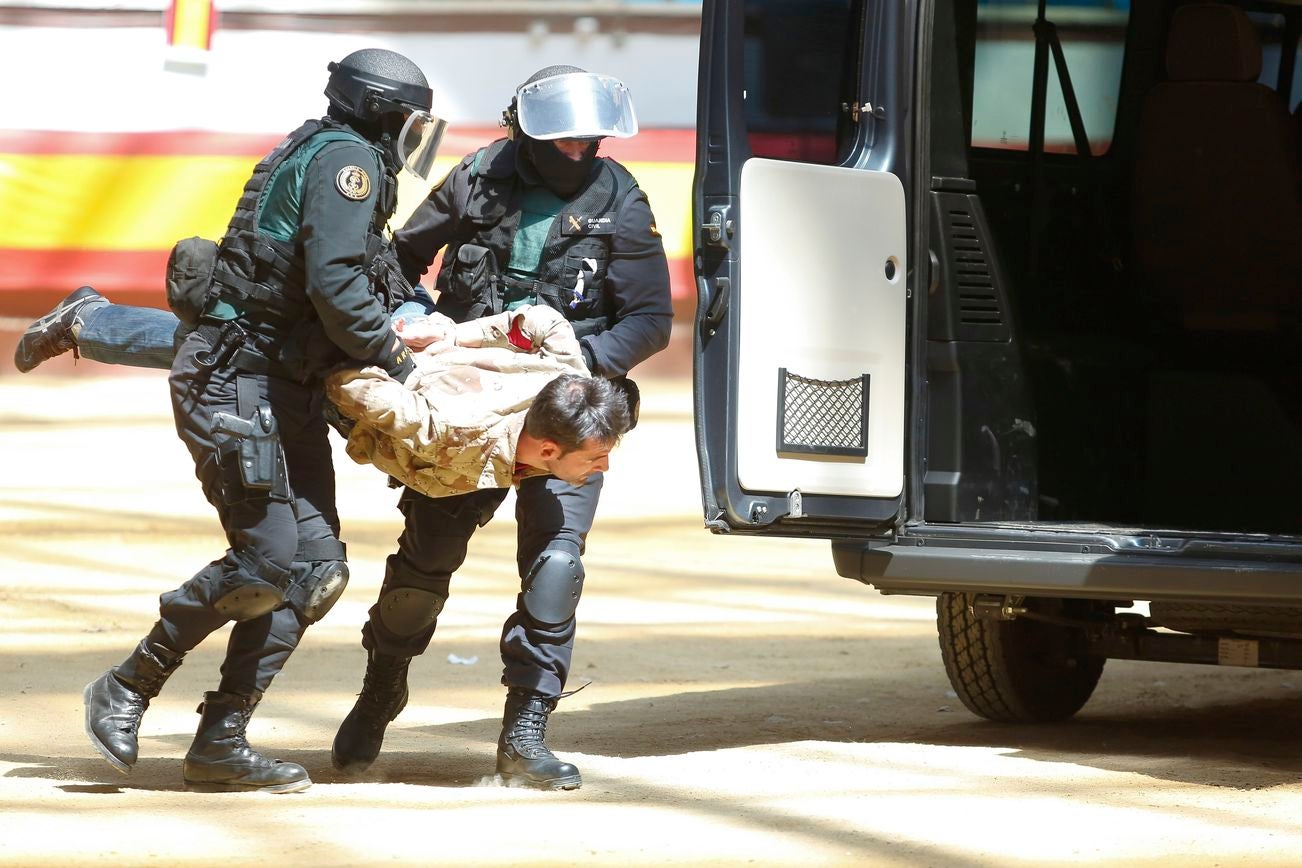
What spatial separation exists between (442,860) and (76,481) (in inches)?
355

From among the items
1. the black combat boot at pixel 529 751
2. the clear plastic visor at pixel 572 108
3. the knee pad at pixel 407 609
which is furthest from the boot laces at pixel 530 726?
the clear plastic visor at pixel 572 108

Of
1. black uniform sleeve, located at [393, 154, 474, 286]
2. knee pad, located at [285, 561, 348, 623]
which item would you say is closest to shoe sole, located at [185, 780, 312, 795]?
knee pad, located at [285, 561, 348, 623]

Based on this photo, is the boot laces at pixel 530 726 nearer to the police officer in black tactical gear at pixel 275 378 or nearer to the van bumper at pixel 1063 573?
the police officer in black tactical gear at pixel 275 378

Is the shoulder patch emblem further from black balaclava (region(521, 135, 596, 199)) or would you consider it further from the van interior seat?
the van interior seat

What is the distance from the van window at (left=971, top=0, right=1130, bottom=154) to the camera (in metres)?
6.37

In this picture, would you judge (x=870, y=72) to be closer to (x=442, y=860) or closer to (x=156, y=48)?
(x=442, y=860)

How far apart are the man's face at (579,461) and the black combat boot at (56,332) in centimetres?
139

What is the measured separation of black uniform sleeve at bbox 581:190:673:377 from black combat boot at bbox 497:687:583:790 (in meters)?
0.93

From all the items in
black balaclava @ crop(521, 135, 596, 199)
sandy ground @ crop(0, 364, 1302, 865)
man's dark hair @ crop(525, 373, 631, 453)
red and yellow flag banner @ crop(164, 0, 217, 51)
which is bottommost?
sandy ground @ crop(0, 364, 1302, 865)

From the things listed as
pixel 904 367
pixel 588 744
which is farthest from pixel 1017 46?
pixel 588 744

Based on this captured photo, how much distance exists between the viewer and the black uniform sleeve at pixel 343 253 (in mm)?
4992

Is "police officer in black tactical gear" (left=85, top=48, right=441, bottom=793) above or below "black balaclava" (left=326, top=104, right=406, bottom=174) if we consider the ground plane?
below

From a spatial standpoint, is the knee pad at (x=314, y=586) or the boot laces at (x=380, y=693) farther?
the boot laces at (x=380, y=693)

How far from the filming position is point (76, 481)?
42.0 feet
